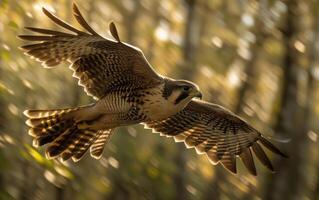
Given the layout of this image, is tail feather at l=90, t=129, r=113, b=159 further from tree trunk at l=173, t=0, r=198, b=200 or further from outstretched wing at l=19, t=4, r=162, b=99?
tree trunk at l=173, t=0, r=198, b=200

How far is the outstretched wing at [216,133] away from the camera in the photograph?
9.27m

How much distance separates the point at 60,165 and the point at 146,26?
6408 millimetres

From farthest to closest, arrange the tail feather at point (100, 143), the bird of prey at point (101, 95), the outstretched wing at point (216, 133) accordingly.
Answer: the outstretched wing at point (216, 133)
the tail feather at point (100, 143)
the bird of prey at point (101, 95)

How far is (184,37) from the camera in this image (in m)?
13.3

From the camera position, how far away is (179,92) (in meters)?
8.26

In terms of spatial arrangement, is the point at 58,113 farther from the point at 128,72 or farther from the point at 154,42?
the point at 154,42

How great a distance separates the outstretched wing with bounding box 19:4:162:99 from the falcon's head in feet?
0.45

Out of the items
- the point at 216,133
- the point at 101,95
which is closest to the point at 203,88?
the point at 216,133

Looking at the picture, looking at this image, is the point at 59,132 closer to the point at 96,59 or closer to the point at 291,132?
the point at 96,59

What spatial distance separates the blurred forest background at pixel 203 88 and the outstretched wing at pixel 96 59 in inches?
61.7

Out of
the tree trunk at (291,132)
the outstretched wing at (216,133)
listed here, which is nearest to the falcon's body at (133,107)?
the outstretched wing at (216,133)

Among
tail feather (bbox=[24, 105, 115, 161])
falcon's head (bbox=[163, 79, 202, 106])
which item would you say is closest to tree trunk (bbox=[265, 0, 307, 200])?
tail feather (bbox=[24, 105, 115, 161])

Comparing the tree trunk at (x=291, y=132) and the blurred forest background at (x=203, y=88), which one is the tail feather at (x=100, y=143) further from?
the tree trunk at (x=291, y=132)

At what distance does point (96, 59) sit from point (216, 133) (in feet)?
5.76
